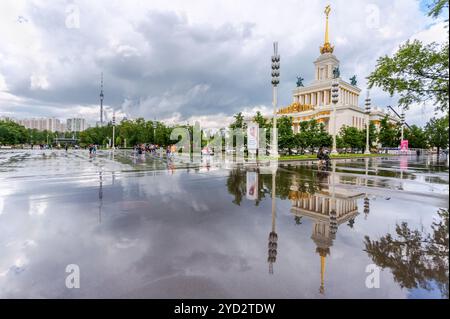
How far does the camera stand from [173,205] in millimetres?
7895

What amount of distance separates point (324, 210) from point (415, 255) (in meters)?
3.03

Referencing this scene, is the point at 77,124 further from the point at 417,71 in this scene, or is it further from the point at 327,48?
the point at 417,71

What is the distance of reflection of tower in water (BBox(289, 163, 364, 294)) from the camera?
4930 mm

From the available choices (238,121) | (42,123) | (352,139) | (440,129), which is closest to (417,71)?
(440,129)

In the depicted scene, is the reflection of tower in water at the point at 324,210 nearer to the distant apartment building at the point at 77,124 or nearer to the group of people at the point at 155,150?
the group of people at the point at 155,150

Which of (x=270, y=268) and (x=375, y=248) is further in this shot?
(x=375, y=248)

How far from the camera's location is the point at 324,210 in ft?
24.4

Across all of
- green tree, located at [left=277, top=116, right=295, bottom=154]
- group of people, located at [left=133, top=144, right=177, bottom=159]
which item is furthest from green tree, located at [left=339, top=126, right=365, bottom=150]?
group of people, located at [left=133, top=144, right=177, bottom=159]

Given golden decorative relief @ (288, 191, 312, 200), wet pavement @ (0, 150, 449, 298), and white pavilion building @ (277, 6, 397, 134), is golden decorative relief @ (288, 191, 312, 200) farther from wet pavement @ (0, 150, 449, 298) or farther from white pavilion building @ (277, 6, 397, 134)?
white pavilion building @ (277, 6, 397, 134)

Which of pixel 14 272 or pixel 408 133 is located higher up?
pixel 408 133
